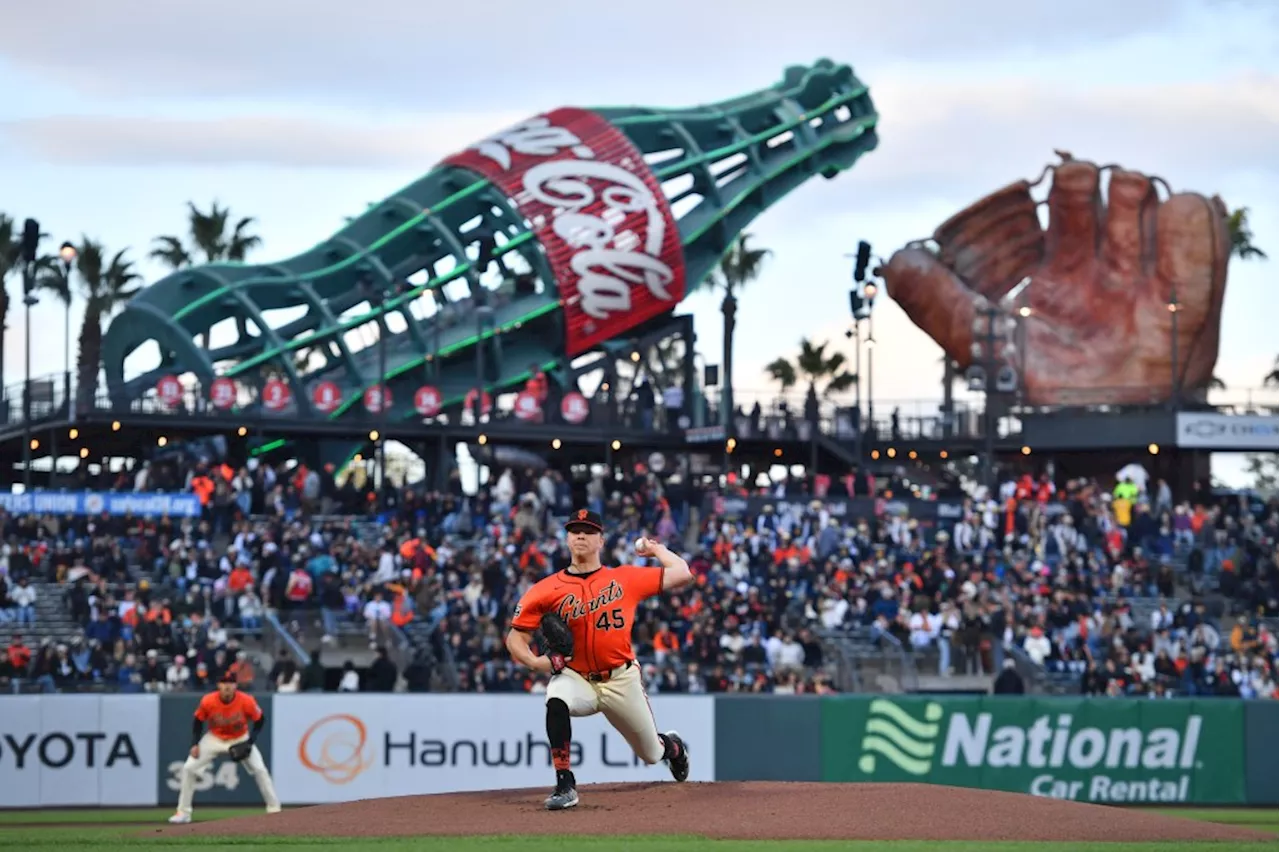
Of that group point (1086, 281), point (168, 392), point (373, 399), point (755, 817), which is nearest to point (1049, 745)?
point (755, 817)

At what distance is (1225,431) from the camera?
49.9 m

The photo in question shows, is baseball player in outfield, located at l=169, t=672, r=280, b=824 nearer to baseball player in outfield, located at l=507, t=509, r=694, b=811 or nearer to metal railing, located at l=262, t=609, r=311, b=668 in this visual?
baseball player in outfield, located at l=507, t=509, r=694, b=811

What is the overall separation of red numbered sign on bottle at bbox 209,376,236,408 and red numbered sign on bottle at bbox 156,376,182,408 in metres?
0.73

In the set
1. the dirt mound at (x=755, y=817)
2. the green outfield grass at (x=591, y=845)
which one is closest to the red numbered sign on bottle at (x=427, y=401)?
the green outfield grass at (x=591, y=845)

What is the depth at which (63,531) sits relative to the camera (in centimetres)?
3616

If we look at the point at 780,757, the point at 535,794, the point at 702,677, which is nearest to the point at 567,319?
the point at 702,677

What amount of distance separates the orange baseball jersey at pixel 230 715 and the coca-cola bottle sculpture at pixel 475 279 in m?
23.9

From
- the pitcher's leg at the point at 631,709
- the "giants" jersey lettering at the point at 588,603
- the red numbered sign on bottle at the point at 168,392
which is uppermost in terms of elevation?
the red numbered sign on bottle at the point at 168,392

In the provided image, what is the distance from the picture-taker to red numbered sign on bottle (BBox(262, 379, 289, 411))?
44781 millimetres

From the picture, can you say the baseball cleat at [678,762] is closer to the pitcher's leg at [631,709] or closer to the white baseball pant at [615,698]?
the pitcher's leg at [631,709]

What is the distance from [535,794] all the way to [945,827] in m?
3.25

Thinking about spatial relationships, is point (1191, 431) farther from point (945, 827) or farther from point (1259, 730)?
point (945, 827)

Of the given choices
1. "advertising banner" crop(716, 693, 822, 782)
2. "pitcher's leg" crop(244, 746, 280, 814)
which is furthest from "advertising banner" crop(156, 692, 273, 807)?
"advertising banner" crop(716, 693, 822, 782)

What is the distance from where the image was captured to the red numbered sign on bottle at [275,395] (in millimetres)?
→ 44781
